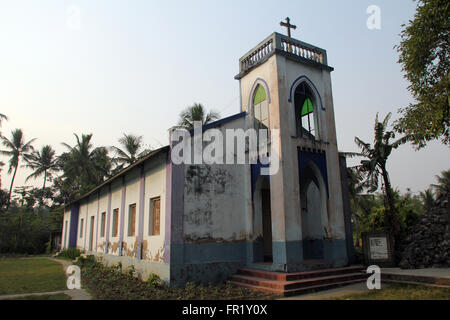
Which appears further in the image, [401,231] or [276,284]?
[401,231]

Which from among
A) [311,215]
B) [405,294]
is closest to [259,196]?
[311,215]

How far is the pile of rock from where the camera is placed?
1127cm

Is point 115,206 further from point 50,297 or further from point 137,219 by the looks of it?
point 50,297

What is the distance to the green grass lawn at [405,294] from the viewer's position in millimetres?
7070

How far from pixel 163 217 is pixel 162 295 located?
2428 millimetres

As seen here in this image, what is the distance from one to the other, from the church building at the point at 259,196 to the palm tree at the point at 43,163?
108ft

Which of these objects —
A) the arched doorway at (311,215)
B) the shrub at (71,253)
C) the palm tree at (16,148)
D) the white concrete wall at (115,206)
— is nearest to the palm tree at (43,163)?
the palm tree at (16,148)

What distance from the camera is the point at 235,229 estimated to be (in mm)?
10469

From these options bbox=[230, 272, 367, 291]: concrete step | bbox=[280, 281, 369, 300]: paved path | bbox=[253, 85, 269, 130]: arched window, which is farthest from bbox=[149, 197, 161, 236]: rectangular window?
bbox=[280, 281, 369, 300]: paved path

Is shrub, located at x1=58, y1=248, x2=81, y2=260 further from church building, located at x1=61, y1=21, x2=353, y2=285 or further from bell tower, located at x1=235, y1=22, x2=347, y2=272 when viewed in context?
bell tower, located at x1=235, y1=22, x2=347, y2=272

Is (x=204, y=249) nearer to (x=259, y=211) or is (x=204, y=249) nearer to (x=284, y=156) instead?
(x=259, y=211)

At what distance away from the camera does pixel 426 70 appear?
9.92m

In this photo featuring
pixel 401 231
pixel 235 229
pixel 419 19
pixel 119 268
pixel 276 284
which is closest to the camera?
pixel 276 284

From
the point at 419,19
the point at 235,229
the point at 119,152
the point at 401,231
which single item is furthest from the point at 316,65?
the point at 119,152
